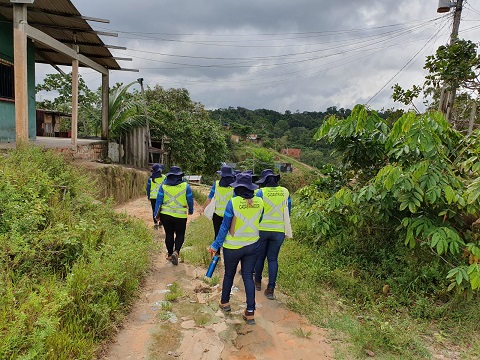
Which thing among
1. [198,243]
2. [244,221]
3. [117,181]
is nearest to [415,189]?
[244,221]

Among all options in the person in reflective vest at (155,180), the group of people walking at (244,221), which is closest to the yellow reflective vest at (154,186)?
the person in reflective vest at (155,180)

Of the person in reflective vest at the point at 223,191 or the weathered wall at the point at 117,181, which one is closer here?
the person in reflective vest at the point at 223,191

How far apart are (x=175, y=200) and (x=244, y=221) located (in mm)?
1876

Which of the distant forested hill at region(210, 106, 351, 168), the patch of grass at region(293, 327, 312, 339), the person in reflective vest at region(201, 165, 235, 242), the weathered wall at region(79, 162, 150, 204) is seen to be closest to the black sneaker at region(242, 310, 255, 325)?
the patch of grass at region(293, 327, 312, 339)

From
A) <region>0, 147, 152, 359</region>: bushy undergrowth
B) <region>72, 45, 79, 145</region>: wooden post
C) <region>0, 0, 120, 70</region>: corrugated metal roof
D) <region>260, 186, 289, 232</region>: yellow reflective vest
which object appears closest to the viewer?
<region>0, 147, 152, 359</region>: bushy undergrowth

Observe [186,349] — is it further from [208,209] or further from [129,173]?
[129,173]

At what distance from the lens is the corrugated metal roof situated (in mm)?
7579

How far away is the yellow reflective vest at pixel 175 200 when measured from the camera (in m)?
5.41

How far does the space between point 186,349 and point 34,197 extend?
3.05 m

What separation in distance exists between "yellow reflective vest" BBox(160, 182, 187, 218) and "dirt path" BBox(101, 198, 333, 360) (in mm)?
1140

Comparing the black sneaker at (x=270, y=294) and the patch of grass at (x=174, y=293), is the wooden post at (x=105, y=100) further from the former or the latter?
the black sneaker at (x=270, y=294)

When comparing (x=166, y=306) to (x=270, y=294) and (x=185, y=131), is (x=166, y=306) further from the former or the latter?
(x=185, y=131)

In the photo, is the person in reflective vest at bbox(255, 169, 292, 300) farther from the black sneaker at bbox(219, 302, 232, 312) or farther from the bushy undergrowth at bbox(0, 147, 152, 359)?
the bushy undergrowth at bbox(0, 147, 152, 359)

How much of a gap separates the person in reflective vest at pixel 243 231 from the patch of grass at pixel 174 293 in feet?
2.70
